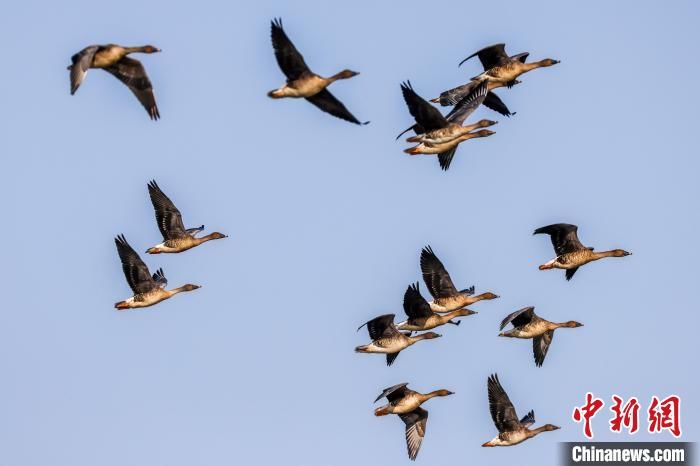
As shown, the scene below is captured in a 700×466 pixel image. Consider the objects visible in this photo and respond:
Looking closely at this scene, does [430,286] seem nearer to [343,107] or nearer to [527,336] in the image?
[527,336]

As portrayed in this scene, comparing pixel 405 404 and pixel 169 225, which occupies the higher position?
pixel 169 225

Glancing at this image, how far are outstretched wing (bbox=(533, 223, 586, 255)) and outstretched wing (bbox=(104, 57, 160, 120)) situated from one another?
10631 millimetres

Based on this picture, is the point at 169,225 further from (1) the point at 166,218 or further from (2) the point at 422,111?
(2) the point at 422,111

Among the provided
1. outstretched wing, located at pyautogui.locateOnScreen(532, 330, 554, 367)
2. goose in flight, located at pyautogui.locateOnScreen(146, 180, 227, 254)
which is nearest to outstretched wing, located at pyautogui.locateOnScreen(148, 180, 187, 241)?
goose in flight, located at pyautogui.locateOnScreen(146, 180, 227, 254)

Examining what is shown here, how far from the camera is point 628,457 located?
165ft

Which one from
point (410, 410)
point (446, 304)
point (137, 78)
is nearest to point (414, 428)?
point (410, 410)

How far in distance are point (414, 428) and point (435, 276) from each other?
3.73 meters

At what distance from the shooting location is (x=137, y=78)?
136ft

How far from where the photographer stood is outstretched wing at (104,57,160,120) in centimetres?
4153

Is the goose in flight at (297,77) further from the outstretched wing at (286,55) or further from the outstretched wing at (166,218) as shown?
the outstretched wing at (166,218)

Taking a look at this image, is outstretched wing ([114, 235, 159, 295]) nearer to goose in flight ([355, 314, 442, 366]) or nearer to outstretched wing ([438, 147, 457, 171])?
goose in flight ([355, 314, 442, 366])

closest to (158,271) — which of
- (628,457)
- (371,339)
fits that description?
(371,339)

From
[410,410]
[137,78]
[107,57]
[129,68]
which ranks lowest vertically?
[410,410]

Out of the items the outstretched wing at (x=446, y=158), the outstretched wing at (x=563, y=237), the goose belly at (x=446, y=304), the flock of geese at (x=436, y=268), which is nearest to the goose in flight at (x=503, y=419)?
Result: the flock of geese at (x=436, y=268)
